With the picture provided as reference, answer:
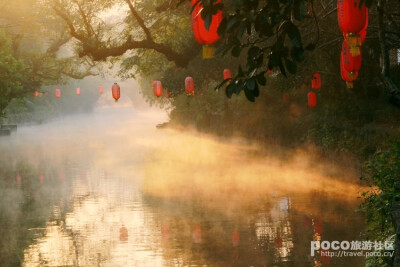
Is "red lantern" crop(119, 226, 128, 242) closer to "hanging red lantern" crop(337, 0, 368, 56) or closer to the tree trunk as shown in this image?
"hanging red lantern" crop(337, 0, 368, 56)

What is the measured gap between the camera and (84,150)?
93.4 ft

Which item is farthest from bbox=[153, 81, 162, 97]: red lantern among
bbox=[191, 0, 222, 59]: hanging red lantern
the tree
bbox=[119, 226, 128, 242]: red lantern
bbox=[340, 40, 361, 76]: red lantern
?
bbox=[119, 226, 128, 242]: red lantern

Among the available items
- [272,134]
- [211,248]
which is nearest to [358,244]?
[211,248]

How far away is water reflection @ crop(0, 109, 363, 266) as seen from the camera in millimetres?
9464

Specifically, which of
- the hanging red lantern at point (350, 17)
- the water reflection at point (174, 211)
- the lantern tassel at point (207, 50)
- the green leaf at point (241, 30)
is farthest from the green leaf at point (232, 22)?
the lantern tassel at point (207, 50)

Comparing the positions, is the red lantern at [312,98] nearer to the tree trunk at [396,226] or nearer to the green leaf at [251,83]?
the tree trunk at [396,226]

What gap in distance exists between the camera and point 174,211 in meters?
12.9

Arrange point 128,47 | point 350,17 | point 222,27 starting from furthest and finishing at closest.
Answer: point 128,47
point 350,17
point 222,27

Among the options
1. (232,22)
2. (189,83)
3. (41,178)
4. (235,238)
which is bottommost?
(235,238)

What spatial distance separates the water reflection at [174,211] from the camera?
9.46 meters

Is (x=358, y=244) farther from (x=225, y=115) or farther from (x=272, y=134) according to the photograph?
(x=225, y=115)

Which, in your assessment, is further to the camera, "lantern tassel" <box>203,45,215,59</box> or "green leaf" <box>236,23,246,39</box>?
"lantern tassel" <box>203,45,215,59</box>

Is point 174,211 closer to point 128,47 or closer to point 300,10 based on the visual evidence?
→ point 128,47

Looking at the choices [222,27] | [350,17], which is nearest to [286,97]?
[350,17]
